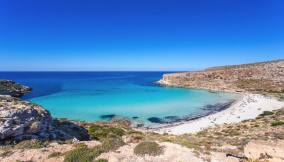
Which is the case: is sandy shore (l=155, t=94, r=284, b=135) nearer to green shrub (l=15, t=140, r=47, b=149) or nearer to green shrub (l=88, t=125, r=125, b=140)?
green shrub (l=88, t=125, r=125, b=140)

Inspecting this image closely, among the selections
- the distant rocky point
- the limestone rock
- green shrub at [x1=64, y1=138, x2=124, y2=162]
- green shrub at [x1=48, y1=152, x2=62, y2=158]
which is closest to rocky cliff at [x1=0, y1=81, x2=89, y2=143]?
the limestone rock

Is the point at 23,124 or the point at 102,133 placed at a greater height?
the point at 23,124

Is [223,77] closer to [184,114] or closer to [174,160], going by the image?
[184,114]

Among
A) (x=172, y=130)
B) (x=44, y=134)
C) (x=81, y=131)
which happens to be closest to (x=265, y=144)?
(x=44, y=134)

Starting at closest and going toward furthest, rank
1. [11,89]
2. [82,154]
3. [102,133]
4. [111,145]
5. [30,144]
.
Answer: [82,154]
[111,145]
[30,144]
[102,133]
[11,89]

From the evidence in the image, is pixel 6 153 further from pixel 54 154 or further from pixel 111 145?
pixel 111 145

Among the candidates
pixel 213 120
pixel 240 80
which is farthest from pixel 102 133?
pixel 240 80

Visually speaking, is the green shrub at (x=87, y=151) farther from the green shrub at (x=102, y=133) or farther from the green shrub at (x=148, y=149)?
the green shrub at (x=102, y=133)
